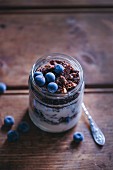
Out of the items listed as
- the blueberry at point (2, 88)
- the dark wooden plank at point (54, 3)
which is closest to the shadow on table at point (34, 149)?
the blueberry at point (2, 88)

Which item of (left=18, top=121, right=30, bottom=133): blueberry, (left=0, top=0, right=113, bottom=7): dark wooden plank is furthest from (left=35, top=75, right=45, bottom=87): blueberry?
(left=0, top=0, right=113, bottom=7): dark wooden plank

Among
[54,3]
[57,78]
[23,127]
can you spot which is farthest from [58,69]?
[54,3]

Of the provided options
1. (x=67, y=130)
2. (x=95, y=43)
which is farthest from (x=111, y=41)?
(x=67, y=130)

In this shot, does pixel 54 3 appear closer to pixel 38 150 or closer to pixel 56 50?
pixel 56 50

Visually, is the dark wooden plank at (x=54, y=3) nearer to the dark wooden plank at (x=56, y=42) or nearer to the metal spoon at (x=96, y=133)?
the dark wooden plank at (x=56, y=42)

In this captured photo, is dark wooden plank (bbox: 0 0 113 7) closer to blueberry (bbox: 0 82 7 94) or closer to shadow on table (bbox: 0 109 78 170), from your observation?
A: blueberry (bbox: 0 82 7 94)

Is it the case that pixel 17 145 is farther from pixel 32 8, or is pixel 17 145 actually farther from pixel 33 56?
pixel 32 8
